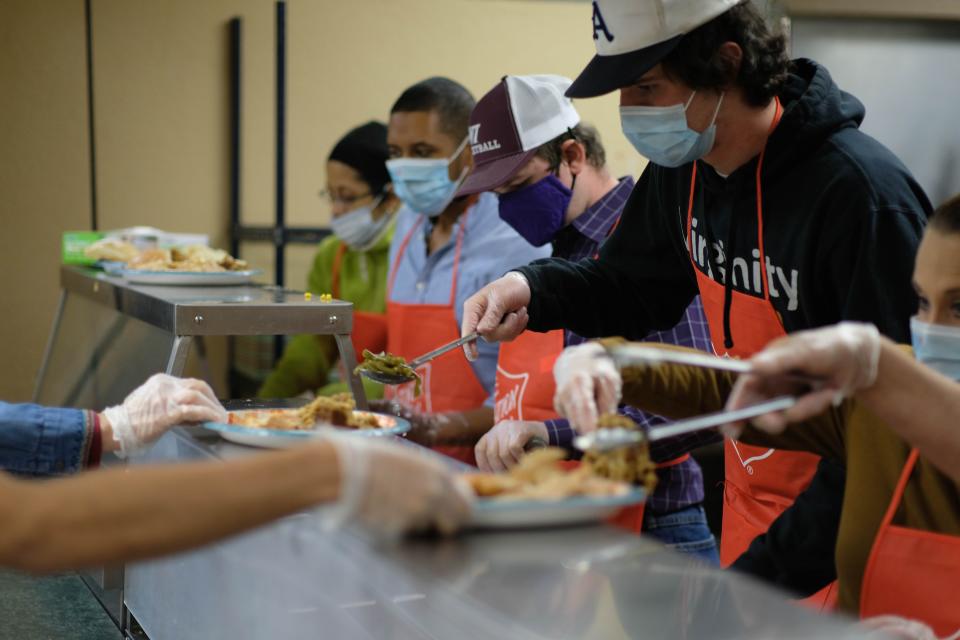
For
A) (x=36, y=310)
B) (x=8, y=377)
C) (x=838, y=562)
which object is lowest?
(x=8, y=377)

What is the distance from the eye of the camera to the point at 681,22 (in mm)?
1783

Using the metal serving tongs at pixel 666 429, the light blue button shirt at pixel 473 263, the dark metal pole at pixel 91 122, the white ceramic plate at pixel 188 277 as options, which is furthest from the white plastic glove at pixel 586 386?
the dark metal pole at pixel 91 122

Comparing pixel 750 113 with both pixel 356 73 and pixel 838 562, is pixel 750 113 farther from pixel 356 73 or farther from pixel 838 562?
pixel 356 73

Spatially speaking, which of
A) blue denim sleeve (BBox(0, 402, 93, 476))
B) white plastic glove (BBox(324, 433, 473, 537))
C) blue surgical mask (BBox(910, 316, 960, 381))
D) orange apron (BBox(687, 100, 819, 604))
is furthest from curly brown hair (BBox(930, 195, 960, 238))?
blue denim sleeve (BBox(0, 402, 93, 476))

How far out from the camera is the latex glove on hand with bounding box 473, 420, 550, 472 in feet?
6.99

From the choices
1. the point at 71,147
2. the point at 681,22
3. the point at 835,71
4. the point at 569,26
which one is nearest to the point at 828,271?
the point at 681,22

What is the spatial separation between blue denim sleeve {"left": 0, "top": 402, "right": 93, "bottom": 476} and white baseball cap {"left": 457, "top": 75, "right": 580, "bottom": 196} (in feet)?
3.58

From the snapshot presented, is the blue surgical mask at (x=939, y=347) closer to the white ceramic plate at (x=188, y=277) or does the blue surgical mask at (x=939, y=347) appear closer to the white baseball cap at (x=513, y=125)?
the white baseball cap at (x=513, y=125)

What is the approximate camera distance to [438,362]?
2.79 metres

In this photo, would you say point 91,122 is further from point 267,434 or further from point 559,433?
point 267,434

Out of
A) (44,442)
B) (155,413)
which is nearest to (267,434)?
(155,413)

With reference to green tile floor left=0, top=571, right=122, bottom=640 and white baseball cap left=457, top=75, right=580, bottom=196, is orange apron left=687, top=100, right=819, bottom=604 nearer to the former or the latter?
white baseball cap left=457, top=75, right=580, bottom=196

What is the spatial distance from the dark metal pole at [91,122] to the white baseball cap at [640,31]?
328 cm

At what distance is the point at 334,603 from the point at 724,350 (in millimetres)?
948
